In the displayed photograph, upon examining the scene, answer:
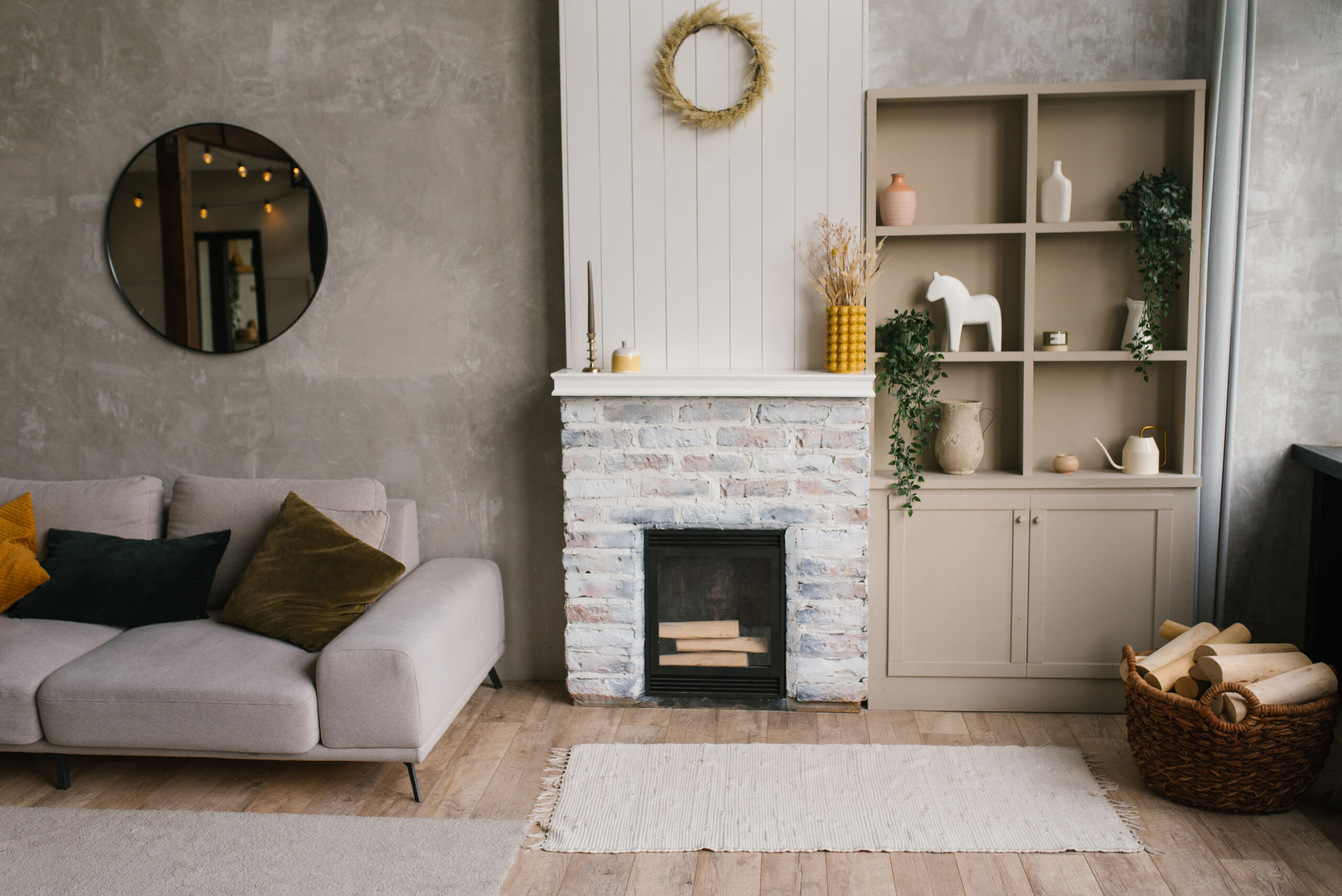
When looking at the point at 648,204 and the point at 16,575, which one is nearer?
the point at 16,575

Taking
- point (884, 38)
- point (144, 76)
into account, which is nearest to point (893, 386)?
point (884, 38)

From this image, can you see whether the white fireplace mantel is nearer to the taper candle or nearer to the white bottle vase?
the taper candle

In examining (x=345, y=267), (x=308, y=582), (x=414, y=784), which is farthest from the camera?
(x=345, y=267)

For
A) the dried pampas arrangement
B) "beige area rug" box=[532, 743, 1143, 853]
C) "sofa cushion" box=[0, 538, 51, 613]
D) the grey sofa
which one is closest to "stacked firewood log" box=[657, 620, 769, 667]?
"beige area rug" box=[532, 743, 1143, 853]

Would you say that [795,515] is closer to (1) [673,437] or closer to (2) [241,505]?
(1) [673,437]

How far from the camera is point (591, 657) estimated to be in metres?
3.34

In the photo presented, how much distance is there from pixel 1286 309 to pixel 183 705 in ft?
12.3

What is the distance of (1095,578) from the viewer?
3.22m

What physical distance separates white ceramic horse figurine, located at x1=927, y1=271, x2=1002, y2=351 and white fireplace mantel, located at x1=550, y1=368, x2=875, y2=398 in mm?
379

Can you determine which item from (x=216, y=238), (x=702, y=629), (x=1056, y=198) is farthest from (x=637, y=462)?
(x=216, y=238)

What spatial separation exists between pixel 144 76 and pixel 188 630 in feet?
6.71

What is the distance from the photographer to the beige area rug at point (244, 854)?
232 centimetres

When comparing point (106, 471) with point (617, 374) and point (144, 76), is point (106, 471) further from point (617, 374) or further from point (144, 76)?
point (617, 374)

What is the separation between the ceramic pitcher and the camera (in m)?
3.26
